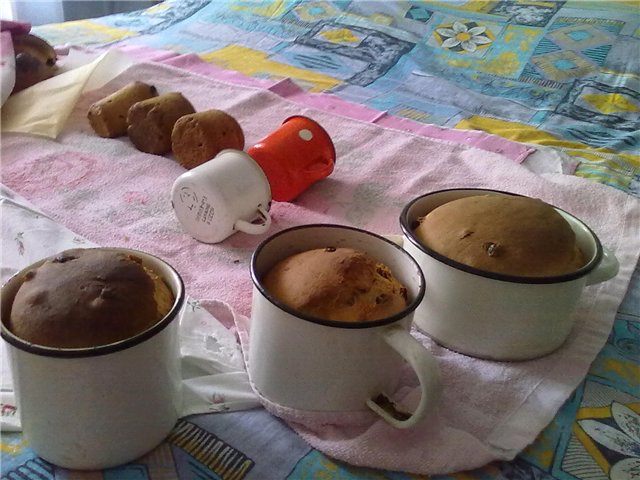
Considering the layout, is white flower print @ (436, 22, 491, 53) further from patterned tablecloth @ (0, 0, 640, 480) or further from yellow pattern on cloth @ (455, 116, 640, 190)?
yellow pattern on cloth @ (455, 116, 640, 190)

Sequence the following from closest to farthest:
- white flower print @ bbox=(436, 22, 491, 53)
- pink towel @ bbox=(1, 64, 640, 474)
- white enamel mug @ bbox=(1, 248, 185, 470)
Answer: white enamel mug @ bbox=(1, 248, 185, 470) → pink towel @ bbox=(1, 64, 640, 474) → white flower print @ bbox=(436, 22, 491, 53)

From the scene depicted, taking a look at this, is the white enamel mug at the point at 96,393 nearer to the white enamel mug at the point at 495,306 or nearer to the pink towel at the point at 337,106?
the white enamel mug at the point at 495,306

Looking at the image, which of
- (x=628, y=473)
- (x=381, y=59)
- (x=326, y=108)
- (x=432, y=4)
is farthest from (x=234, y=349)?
(x=432, y=4)

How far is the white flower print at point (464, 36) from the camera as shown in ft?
4.52

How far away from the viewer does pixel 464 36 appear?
140cm

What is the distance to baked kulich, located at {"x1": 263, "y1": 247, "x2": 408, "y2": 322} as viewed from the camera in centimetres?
48

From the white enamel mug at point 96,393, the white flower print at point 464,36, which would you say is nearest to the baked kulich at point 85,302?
the white enamel mug at point 96,393

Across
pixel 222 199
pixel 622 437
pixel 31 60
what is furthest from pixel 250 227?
pixel 31 60

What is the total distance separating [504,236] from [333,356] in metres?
0.20

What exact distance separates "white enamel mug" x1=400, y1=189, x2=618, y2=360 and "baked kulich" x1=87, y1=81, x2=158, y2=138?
20.7 inches

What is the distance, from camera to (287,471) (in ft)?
1.55

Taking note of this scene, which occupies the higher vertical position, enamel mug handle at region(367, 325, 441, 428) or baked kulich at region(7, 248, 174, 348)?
baked kulich at region(7, 248, 174, 348)

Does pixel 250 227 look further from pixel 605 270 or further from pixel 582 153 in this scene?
pixel 582 153

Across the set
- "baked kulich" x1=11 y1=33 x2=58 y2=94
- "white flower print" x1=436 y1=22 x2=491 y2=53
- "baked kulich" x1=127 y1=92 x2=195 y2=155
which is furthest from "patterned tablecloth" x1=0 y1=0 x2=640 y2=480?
"baked kulich" x1=11 y1=33 x2=58 y2=94
